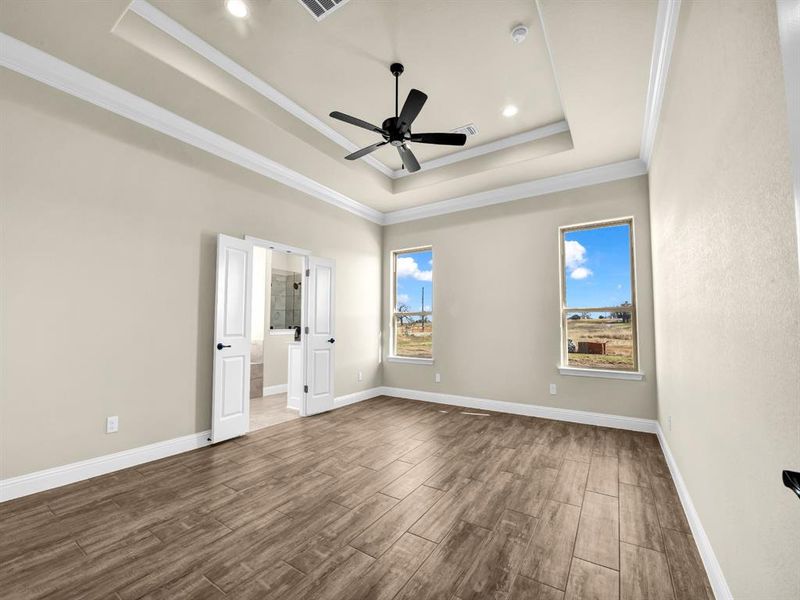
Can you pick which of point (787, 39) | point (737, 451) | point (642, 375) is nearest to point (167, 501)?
point (737, 451)

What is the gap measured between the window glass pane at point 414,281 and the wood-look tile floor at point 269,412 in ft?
7.89

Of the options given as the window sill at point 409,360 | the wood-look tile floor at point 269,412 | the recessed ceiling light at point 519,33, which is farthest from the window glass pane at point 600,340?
the wood-look tile floor at point 269,412

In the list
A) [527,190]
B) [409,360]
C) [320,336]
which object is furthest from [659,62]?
[409,360]

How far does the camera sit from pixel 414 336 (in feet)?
19.7

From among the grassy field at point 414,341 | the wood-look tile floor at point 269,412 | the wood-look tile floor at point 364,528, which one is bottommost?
the wood-look tile floor at point 269,412

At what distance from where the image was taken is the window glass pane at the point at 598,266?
4289 millimetres

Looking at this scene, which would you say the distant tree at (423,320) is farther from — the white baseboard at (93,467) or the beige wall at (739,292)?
the beige wall at (739,292)

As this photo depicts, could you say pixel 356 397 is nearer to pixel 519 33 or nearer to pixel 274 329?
pixel 274 329

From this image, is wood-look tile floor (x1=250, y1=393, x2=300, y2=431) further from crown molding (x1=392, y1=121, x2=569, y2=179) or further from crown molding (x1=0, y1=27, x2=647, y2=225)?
crown molding (x1=392, y1=121, x2=569, y2=179)

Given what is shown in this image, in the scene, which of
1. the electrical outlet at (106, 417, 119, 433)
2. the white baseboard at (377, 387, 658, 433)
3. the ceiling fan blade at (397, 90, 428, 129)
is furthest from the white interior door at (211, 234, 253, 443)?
the white baseboard at (377, 387, 658, 433)

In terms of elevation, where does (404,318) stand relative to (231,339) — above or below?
above

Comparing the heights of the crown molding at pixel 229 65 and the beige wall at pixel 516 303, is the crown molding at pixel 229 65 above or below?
above

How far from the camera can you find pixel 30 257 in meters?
2.59

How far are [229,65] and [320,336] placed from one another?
10.4 feet
